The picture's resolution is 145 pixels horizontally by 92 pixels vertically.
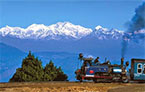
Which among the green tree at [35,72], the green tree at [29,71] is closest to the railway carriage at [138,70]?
the green tree at [35,72]

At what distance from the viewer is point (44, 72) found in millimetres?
38875

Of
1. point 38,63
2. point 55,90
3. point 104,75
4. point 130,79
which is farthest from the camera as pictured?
point 38,63

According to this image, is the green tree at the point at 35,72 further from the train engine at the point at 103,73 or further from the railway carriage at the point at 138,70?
the railway carriage at the point at 138,70

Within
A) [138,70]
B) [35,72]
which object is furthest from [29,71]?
[138,70]

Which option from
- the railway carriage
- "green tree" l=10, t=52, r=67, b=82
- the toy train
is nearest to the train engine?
the toy train

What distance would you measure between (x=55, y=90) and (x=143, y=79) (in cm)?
1593

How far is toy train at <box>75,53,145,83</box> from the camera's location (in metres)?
33.3

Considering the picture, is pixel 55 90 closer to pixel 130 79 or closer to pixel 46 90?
pixel 46 90

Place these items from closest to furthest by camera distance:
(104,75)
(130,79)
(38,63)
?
(104,75)
(130,79)
(38,63)

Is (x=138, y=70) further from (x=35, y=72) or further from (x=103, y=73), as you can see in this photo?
(x=35, y=72)

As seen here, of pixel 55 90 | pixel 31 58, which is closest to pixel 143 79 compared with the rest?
pixel 31 58

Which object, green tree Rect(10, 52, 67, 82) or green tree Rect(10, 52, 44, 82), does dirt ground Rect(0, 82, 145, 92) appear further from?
Result: green tree Rect(10, 52, 67, 82)

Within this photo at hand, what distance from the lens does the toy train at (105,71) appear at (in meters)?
33.3

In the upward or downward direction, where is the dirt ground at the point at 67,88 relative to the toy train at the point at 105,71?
downward
